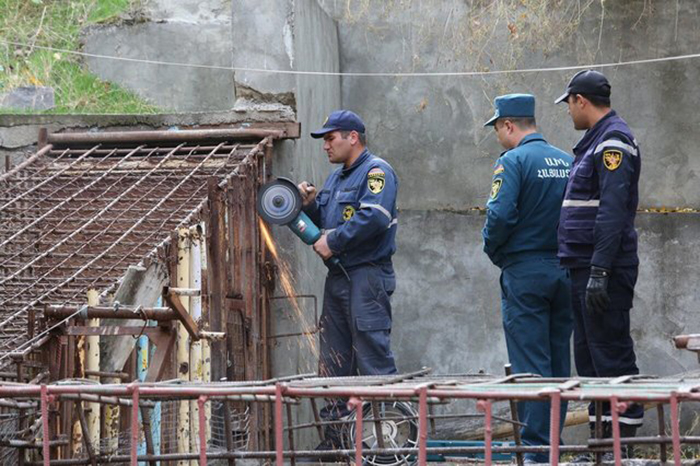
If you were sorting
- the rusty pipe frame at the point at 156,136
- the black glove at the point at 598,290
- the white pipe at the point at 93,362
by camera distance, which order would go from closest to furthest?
the white pipe at the point at 93,362 < the black glove at the point at 598,290 < the rusty pipe frame at the point at 156,136

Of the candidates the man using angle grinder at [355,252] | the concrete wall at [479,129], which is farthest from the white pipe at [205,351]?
the concrete wall at [479,129]

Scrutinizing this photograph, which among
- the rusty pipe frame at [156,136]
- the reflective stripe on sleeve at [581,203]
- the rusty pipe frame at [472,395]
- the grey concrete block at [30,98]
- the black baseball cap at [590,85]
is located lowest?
the rusty pipe frame at [472,395]

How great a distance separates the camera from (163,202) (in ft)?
26.0

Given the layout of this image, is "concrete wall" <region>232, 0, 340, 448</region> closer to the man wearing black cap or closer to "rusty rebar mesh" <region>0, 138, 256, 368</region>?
"rusty rebar mesh" <region>0, 138, 256, 368</region>

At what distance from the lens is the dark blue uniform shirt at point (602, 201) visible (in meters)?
6.50

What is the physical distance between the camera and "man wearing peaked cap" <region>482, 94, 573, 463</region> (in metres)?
7.15

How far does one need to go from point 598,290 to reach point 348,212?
2.11m

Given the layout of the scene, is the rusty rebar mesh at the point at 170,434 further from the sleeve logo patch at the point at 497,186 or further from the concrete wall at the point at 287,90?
the sleeve logo patch at the point at 497,186

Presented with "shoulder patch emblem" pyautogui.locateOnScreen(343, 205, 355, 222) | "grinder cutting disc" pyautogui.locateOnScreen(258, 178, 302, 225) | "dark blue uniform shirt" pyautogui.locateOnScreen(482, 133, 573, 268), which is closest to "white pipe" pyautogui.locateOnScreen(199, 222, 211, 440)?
"grinder cutting disc" pyautogui.locateOnScreen(258, 178, 302, 225)

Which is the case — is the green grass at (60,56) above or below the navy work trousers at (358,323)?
above

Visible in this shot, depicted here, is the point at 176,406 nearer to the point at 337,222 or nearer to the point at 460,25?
the point at 337,222

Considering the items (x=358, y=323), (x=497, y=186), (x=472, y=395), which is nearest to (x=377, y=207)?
(x=358, y=323)

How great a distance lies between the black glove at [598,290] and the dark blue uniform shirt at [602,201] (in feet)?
0.13

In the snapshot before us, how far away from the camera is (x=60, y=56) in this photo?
1188 cm
